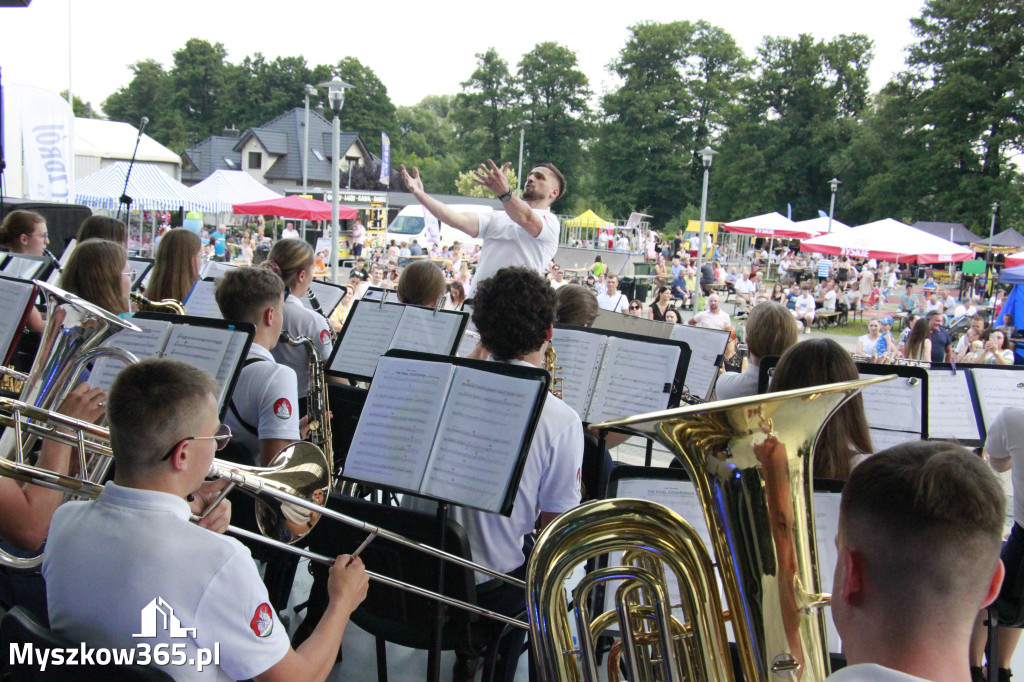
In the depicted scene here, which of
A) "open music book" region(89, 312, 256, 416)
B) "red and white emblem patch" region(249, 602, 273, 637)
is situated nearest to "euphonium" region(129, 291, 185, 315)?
"open music book" region(89, 312, 256, 416)

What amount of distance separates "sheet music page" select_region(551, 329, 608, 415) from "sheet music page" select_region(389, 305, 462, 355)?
0.69m

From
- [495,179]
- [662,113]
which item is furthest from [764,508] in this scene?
[662,113]

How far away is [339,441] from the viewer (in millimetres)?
3619

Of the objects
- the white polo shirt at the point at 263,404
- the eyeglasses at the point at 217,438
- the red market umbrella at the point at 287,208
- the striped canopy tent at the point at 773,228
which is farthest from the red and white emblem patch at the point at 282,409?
the striped canopy tent at the point at 773,228

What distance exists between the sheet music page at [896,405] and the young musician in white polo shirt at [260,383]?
2.21 metres

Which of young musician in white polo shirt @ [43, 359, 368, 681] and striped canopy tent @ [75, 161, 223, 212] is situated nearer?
young musician in white polo shirt @ [43, 359, 368, 681]

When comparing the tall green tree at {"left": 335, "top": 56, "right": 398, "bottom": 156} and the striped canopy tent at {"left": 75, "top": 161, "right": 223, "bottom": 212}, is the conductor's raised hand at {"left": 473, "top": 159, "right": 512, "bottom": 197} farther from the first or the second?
the tall green tree at {"left": 335, "top": 56, "right": 398, "bottom": 156}

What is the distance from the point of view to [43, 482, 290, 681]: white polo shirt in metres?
1.53

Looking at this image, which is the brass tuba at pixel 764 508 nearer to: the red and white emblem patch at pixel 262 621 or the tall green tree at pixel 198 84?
the red and white emblem patch at pixel 262 621

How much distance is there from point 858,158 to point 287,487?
1932 inches

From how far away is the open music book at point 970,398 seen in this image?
3.49m

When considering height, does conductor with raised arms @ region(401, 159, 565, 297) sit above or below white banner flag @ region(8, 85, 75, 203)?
below

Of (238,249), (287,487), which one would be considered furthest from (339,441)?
(238,249)

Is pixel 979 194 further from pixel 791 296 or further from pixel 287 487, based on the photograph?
pixel 287 487
